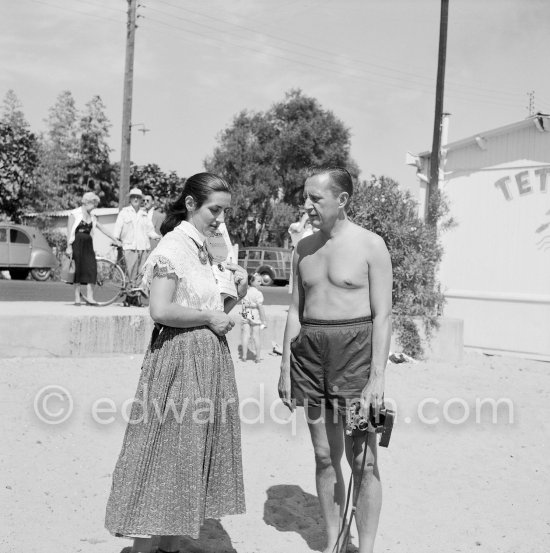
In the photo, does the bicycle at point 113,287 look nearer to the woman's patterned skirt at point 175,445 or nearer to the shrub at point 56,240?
the woman's patterned skirt at point 175,445

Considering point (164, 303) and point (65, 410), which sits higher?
point (164, 303)

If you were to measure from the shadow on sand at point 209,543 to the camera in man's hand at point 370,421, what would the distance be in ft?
3.60

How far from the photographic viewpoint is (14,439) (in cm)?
566

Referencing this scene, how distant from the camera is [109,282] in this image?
10320 mm

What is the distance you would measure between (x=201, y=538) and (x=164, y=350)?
1324mm

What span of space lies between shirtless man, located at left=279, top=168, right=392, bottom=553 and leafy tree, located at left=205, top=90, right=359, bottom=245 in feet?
132

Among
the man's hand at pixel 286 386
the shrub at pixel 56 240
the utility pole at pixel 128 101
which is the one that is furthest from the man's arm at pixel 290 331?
the shrub at pixel 56 240

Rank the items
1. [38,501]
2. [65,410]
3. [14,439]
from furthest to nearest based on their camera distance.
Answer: [65,410]
[14,439]
[38,501]

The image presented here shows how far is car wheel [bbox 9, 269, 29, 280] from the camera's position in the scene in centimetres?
2344

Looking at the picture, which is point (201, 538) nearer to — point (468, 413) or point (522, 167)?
point (468, 413)

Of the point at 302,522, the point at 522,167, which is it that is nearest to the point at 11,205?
the point at 522,167

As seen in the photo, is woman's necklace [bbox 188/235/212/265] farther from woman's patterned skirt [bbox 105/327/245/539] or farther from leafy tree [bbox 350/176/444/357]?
leafy tree [bbox 350/176/444/357]

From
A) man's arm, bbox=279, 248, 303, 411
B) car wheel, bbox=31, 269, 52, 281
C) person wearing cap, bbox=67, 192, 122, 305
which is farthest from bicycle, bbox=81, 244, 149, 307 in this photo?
car wheel, bbox=31, 269, 52, 281

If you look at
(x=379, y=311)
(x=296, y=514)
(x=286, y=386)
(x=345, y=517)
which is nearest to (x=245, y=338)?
(x=296, y=514)
